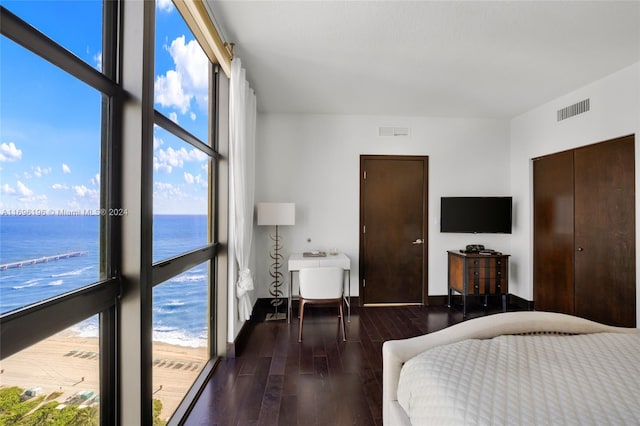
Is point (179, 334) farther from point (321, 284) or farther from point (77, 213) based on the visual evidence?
point (321, 284)

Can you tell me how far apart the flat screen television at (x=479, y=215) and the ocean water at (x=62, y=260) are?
11.6 ft

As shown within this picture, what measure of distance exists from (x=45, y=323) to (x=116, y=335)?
0.39 m

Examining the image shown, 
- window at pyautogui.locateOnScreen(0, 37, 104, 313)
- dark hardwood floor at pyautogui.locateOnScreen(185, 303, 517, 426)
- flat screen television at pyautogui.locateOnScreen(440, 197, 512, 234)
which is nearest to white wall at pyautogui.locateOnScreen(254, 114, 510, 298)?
flat screen television at pyautogui.locateOnScreen(440, 197, 512, 234)

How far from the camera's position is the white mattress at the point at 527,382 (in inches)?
34.4

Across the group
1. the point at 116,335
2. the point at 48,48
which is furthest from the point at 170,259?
the point at 48,48

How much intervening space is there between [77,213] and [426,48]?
274cm

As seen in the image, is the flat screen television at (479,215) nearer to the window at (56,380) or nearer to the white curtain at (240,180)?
the white curtain at (240,180)

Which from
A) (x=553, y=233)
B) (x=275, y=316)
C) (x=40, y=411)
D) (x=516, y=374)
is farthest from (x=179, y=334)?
(x=553, y=233)

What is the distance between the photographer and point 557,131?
354 cm

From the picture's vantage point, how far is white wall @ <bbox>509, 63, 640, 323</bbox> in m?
2.76

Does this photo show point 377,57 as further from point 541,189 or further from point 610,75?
point 541,189

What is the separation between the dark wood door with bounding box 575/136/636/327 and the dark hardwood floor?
1.49 meters

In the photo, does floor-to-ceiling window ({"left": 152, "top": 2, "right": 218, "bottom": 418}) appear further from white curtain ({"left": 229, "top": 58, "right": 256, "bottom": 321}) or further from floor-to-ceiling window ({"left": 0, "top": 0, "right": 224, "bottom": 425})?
white curtain ({"left": 229, "top": 58, "right": 256, "bottom": 321})

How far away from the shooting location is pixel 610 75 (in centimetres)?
293
